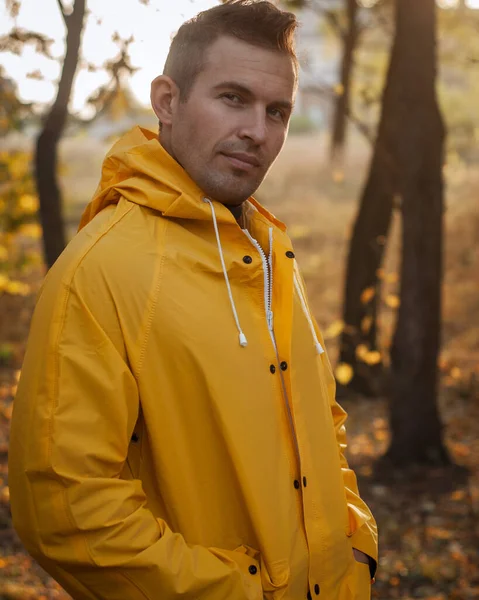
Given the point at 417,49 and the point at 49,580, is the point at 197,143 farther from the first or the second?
the point at 417,49

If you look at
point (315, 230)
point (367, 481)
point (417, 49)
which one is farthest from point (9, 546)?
point (315, 230)

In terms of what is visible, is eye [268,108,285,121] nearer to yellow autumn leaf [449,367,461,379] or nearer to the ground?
the ground

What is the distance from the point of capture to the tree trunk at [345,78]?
12.6 metres

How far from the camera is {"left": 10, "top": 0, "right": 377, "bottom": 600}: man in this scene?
1768 mm

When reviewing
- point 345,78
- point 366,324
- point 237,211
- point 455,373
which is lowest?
point 455,373

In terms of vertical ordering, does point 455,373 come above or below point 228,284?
below

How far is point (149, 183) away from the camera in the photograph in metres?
1.98

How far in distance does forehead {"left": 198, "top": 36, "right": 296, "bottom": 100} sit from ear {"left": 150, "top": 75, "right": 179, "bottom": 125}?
0.37ft

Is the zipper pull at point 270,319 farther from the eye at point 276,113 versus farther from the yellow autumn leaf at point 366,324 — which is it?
the yellow autumn leaf at point 366,324

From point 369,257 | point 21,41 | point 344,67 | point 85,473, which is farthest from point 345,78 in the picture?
point 85,473

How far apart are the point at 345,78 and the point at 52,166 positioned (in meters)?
10.5

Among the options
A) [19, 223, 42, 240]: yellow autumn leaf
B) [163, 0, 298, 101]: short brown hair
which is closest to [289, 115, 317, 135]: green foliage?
[19, 223, 42, 240]: yellow autumn leaf

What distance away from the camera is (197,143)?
2.07 m

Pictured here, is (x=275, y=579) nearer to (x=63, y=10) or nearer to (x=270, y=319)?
(x=270, y=319)
